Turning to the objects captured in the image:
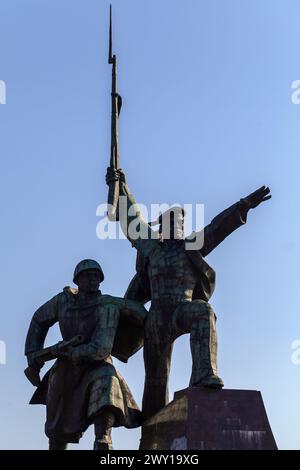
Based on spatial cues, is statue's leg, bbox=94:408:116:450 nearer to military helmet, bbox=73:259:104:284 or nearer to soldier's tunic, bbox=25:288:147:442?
soldier's tunic, bbox=25:288:147:442

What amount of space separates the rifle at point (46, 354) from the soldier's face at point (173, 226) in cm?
193

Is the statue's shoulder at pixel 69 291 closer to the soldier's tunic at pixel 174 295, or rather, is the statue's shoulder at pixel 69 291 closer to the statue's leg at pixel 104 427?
the soldier's tunic at pixel 174 295

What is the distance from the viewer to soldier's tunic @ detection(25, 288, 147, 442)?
1264 centimetres

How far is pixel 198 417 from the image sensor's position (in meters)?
12.0

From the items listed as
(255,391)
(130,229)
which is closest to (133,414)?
(255,391)

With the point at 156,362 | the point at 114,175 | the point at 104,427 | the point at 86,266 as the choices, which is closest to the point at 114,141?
the point at 114,175

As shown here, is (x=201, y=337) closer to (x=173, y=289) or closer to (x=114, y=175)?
(x=173, y=289)

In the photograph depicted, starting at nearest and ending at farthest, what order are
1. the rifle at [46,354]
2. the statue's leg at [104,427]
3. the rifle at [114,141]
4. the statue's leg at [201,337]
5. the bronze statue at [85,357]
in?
the statue's leg at [104,427] → the statue's leg at [201,337] → the bronze statue at [85,357] → the rifle at [46,354] → the rifle at [114,141]

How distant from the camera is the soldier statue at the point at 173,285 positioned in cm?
1309

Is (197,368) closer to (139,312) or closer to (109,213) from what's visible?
(139,312)

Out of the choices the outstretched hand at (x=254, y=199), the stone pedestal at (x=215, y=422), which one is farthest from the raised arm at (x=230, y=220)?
the stone pedestal at (x=215, y=422)

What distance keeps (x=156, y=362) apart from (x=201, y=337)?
98 centimetres

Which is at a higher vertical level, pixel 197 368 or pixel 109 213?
pixel 109 213
